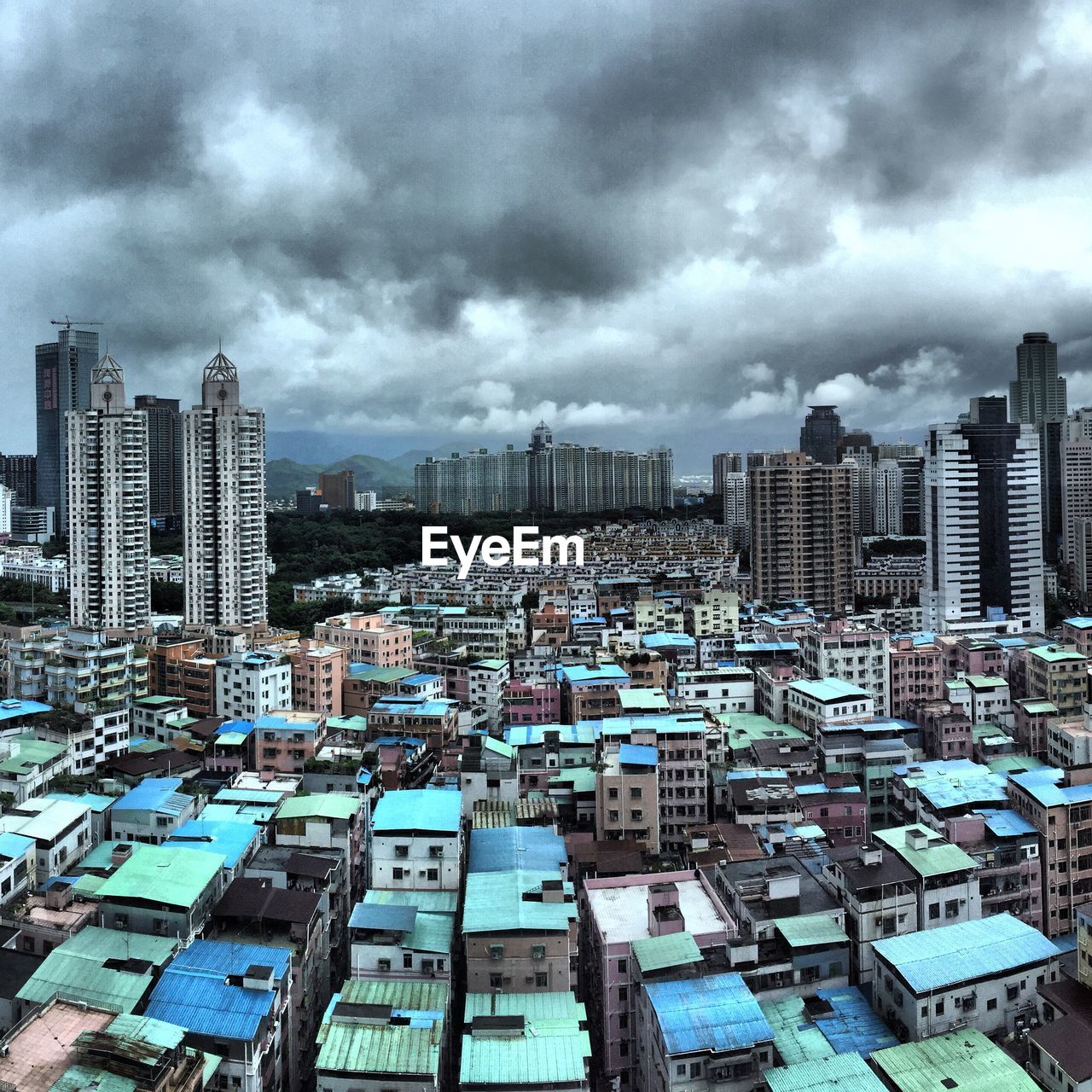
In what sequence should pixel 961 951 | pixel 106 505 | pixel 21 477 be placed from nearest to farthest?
pixel 961 951, pixel 106 505, pixel 21 477

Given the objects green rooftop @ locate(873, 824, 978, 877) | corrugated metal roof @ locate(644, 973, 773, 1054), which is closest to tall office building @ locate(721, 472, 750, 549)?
green rooftop @ locate(873, 824, 978, 877)

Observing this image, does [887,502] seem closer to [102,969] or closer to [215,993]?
[215,993]

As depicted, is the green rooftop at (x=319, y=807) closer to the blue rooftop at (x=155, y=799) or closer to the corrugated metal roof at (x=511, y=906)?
the blue rooftop at (x=155, y=799)

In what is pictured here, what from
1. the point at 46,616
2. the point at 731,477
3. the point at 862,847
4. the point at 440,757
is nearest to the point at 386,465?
the point at 731,477

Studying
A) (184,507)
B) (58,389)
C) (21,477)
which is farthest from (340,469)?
(184,507)

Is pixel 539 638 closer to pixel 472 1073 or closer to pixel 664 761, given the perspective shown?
pixel 664 761
